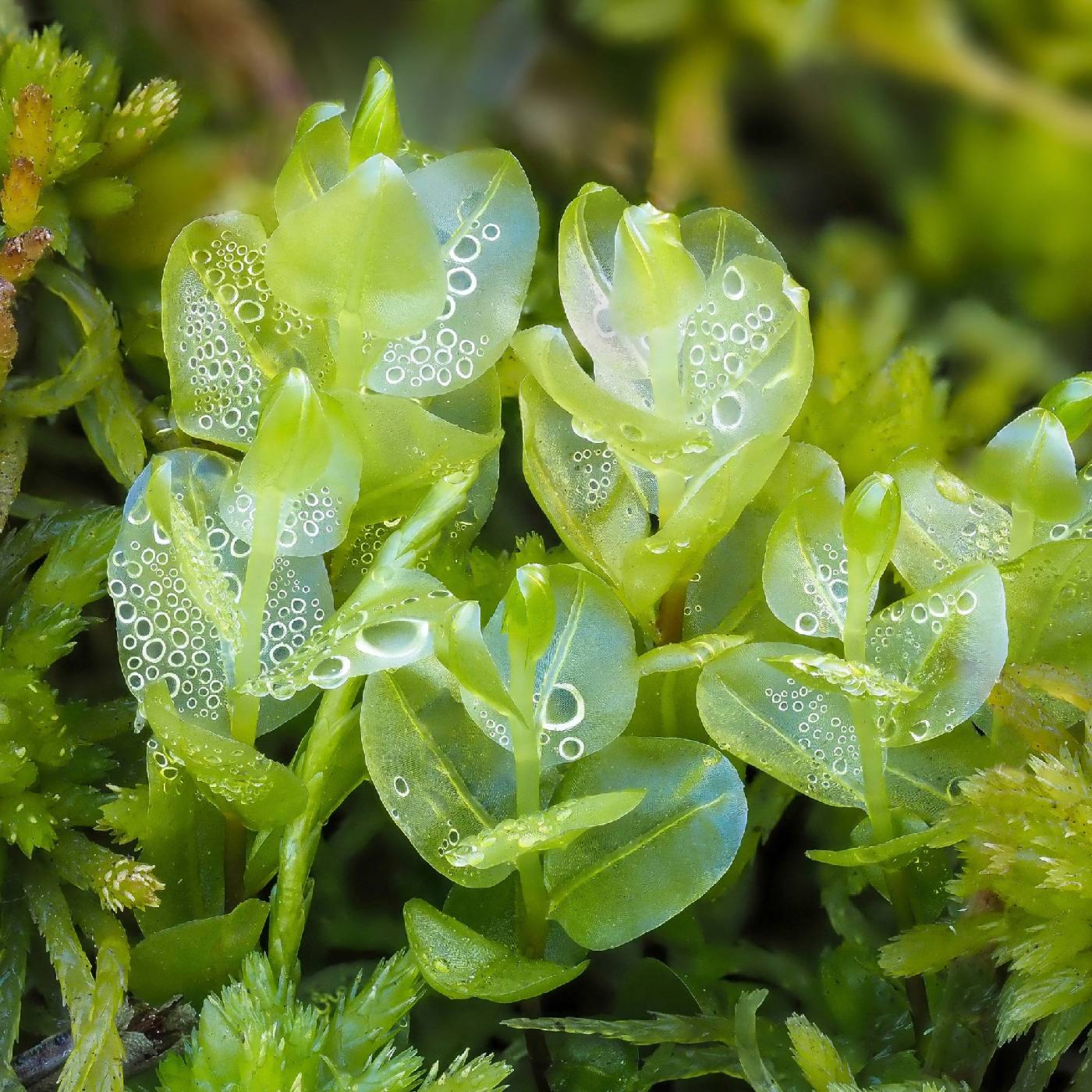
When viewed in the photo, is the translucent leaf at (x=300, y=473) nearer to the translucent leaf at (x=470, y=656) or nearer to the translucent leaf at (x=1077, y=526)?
the translucent leaf at (x=470, y=656)

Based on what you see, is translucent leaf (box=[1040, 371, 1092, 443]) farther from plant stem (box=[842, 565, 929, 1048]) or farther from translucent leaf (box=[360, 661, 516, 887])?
translucent leaf (box=[360, 661, 516, 887])

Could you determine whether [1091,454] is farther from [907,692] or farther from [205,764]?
[205,764]

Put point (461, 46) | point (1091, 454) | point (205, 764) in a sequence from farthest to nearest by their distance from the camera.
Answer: point (461, 46), point (1091, 454), point (205, 764)

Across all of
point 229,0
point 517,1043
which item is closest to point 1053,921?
point 517,1043

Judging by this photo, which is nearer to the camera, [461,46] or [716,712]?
[716,712]

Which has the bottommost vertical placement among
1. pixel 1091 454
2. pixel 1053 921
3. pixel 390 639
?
pixel 1091 454

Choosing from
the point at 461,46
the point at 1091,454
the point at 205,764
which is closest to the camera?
the point at 205,764

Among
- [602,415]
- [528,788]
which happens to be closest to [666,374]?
[602,415]
